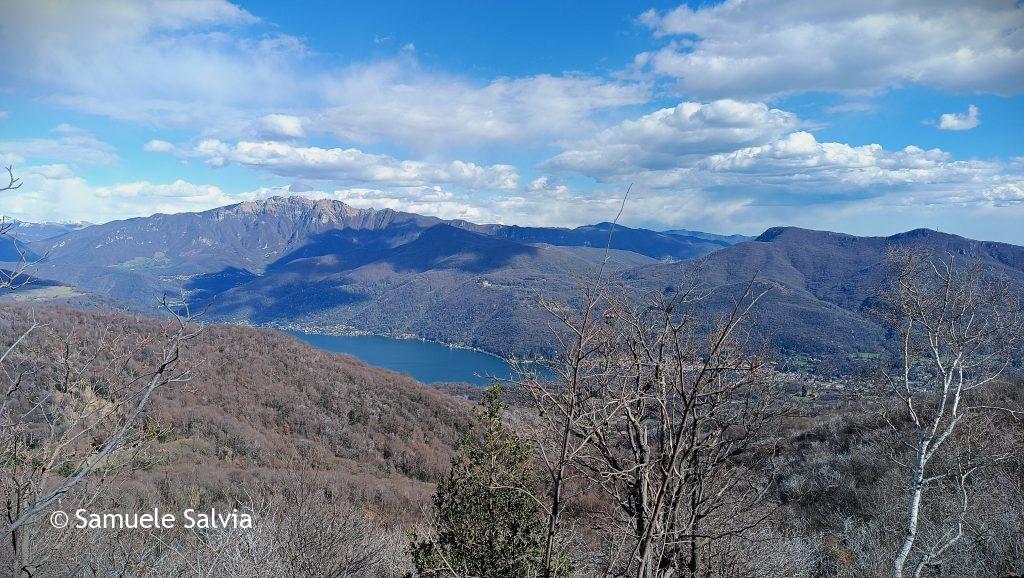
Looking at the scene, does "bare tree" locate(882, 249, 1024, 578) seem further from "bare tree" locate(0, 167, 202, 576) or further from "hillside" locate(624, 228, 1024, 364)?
"hillside" locate(624, 228, 1024, 364)

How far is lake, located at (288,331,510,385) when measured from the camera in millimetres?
114244

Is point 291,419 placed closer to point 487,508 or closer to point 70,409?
point 487,508

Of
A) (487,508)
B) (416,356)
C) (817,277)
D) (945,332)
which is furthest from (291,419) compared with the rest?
(817,277)

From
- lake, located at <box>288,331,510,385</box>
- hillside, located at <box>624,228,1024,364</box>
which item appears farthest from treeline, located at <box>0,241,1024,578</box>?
lake, located at <box>288,331,510,385</box>

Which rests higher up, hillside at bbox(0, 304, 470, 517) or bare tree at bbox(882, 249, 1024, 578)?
bare tree at bbox(882, 249, 1024, 578)

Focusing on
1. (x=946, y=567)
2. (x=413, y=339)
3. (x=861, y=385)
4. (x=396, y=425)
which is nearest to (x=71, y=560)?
(x=861, y=385)

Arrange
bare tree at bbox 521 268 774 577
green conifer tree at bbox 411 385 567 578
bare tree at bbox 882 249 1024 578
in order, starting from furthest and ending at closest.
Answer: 1. green conifer tree at bbox 411 385 567 578
2. bare tree at bbox 882 249 1024 578
3. bare tree at bbox 521 268 774 577

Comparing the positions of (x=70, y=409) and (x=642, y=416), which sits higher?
(x=642, y=416)

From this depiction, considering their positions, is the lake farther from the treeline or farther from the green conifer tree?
the green conifer tree

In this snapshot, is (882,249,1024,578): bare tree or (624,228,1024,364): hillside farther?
(624,228,1024,364): hillside

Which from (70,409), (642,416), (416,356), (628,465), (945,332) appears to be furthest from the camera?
(416,356)

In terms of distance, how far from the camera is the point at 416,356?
144 meters

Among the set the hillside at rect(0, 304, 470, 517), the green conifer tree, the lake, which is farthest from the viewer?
the lake

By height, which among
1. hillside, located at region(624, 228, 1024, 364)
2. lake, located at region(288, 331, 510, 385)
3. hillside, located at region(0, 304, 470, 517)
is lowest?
lake, located at region(288, 331, 510, 385)
